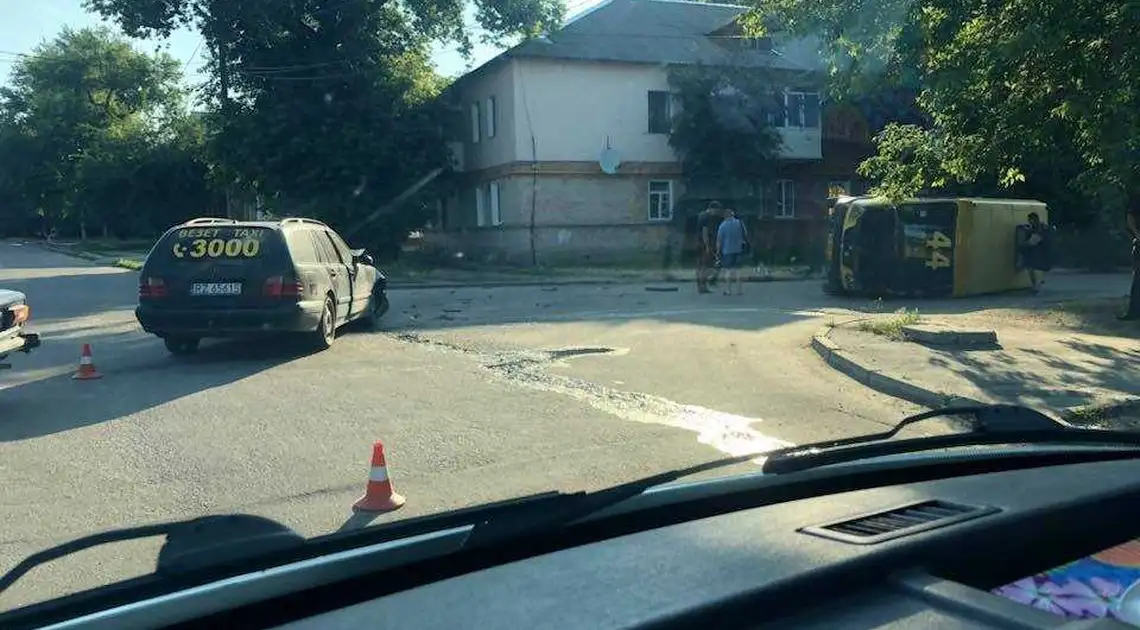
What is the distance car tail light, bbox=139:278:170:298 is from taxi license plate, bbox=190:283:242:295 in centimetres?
33

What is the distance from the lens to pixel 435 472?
6.30 metres

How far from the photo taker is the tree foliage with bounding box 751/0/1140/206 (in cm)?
931

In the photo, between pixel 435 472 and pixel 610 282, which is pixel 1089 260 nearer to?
pixel 610 282

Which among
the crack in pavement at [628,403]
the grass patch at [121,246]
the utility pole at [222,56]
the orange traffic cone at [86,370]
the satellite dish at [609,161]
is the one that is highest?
the utility pole at [222,56]

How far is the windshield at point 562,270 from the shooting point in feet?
22.6

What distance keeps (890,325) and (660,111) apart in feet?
71.6

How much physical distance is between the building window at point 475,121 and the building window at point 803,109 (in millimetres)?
11422

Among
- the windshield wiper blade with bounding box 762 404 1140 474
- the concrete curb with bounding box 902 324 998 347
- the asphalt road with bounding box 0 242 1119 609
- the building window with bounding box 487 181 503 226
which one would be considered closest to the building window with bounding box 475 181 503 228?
the building window with bounding box 487 181 503 226

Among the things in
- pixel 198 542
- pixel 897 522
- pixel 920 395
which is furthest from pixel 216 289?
pixel 897 522

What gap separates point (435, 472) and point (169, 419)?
3047 millimetres

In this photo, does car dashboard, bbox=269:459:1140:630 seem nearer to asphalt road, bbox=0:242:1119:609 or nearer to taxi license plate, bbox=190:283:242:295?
asphalt road, bbox=0:242:1119:609

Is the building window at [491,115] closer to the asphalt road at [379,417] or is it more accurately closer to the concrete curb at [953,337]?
the asphalt road at [379,417]

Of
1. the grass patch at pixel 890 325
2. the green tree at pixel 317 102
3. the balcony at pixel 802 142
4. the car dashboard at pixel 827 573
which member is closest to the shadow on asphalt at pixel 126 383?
the car dashboard at pixel 827 573

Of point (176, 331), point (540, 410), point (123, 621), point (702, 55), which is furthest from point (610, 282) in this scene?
point (123, 621)
